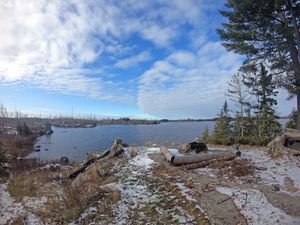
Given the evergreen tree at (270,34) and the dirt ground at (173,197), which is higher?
the evergreen tree at (270,34)

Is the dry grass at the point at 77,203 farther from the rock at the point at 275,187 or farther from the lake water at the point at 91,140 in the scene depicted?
the lake water at the point at 91,140

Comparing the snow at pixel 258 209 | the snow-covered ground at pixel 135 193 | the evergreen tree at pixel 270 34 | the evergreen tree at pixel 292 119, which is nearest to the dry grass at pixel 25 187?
the snow-covered ground at pixel 135 193

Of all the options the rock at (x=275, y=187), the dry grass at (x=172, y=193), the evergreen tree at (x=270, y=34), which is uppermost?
the evergreen tree at (x=270, y=34)

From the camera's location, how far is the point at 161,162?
37.4 feet

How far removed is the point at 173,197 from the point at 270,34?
39.4ft

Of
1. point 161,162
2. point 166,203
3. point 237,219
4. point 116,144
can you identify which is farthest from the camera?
point 116,144

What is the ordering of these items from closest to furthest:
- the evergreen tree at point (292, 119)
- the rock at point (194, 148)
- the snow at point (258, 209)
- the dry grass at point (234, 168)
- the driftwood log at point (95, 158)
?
the snow at point (258, 209) → the dry grass at point (234, 168) → the driftwood log at point (95, 158) → the rock at point (194, 148) → the evergreen tree at point (292, 119)

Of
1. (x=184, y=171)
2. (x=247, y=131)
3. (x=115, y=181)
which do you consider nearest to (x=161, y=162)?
(x=184, y=171)

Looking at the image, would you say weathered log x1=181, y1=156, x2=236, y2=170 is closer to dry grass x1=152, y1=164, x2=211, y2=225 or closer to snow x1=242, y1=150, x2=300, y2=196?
dry grass x1=152, y1=164, x2=211, y2=225

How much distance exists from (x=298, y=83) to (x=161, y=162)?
972cm

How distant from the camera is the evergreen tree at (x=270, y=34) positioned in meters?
13.7

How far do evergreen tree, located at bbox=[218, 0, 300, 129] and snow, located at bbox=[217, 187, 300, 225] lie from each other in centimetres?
985

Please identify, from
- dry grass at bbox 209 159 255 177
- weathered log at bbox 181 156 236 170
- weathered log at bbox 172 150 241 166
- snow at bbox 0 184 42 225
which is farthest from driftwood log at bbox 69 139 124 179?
dry grass at bbox 209 159 255 177

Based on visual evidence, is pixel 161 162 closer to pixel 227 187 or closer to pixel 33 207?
pixel 227 187
